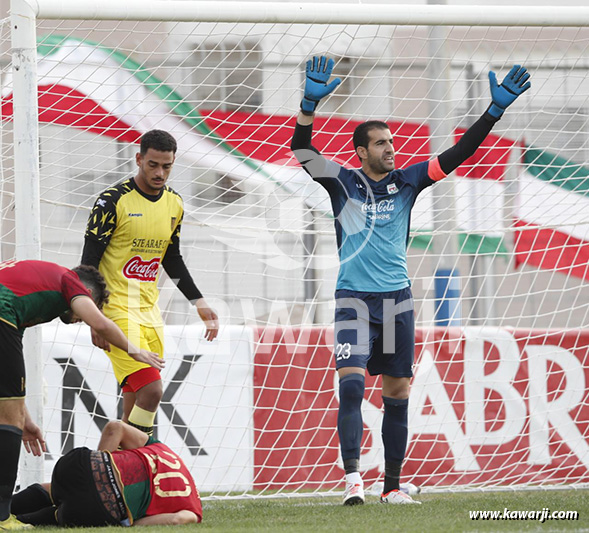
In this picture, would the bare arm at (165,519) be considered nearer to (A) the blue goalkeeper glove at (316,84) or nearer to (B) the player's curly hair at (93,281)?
(B) the player's curly hair at (93,281)

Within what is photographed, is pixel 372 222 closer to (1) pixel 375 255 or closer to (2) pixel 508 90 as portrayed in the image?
(1) pixel 375 255

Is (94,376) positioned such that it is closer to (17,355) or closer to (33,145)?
(33,145)

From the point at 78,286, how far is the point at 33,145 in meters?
1.34

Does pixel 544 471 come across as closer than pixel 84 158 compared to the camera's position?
No

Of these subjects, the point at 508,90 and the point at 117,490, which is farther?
the point at 508,90

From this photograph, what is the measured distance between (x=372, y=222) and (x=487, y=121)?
806 mm

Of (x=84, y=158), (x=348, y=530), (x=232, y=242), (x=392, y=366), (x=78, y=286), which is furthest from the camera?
(x=232, y=242)

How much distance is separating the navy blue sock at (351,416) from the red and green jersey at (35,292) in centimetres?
143

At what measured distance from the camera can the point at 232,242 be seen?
7.20 m

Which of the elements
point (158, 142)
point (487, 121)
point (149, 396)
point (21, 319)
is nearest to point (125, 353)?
point (149, 396)

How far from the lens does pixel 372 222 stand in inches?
189

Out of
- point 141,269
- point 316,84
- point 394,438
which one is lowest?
point 394,438

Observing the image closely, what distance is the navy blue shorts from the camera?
15.1ft

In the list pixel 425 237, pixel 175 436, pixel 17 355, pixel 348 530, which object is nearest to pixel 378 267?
pixel 348 530
